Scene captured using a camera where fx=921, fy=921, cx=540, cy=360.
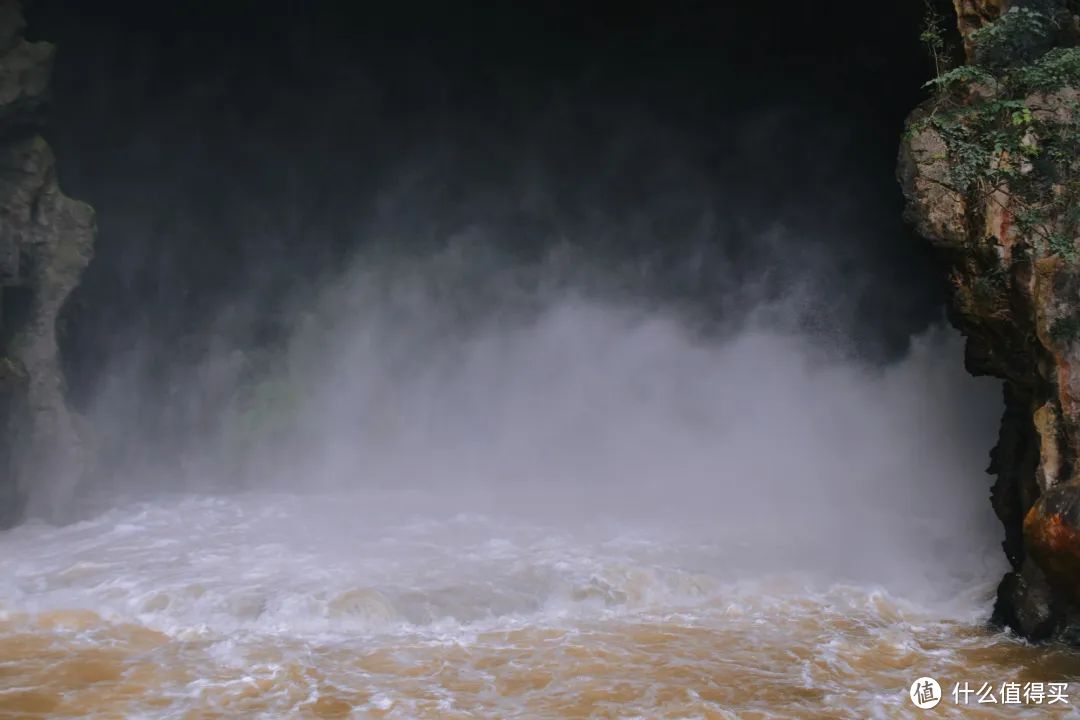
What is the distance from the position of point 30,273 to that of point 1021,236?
11.8 meters

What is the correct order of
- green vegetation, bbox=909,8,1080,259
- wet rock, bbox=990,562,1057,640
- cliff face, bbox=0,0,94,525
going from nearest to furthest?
1. wet rock, bbox=990,562,1057,640
2. green vegetation, bbox=909,8,1080,259
3. cliff face, bbox=0,0,94,525

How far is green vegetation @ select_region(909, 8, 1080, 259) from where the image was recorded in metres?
8.22

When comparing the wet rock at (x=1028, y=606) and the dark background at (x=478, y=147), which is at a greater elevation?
the dark background at (x=478, y=147)

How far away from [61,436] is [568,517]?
702cm

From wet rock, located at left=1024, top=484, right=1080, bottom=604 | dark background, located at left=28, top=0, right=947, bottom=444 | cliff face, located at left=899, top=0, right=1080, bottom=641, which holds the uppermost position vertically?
dark background, located at left=28, top=0, right=947, bottom=444

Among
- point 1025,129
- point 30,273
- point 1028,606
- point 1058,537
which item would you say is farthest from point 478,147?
point 1058,537

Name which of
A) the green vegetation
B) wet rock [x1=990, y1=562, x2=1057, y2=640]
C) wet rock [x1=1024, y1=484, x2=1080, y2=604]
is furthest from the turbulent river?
the green vegetation

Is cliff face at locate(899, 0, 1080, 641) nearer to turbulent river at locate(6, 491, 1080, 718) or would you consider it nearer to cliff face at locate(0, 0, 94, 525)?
turbulent river at locate(6, 491, 1080, 718)

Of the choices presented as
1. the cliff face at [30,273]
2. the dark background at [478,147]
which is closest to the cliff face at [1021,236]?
the dark background at [478,147]

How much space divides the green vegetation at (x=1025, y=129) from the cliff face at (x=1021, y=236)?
0.04 ft

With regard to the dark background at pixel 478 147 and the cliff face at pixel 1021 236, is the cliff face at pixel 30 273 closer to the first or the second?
the dark background at pixel 478 147

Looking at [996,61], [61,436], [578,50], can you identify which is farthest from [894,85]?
[61,436]

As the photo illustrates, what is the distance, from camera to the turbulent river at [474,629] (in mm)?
6609

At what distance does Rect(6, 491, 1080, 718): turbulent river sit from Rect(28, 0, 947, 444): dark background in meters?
6.30
